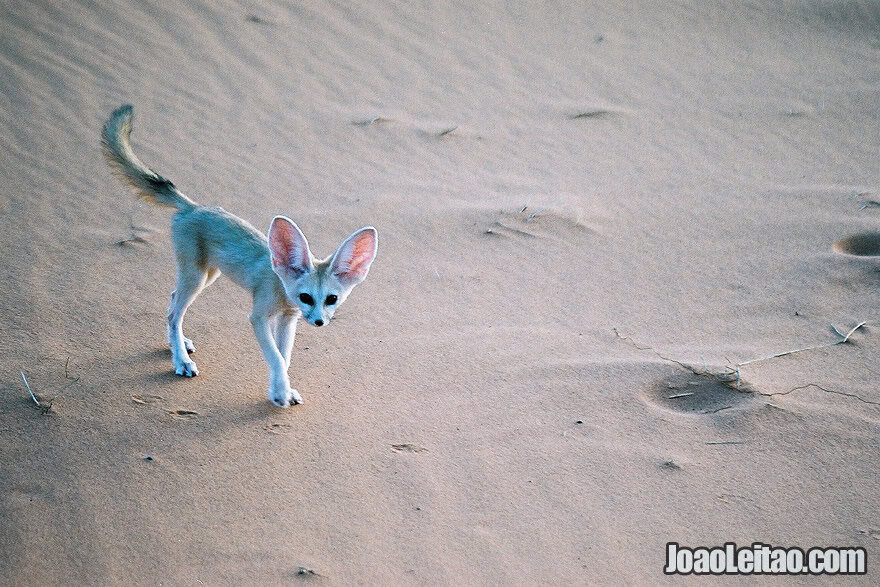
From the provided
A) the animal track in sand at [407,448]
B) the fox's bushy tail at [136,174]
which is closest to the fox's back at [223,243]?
the fox's bushy tail at [136,174]

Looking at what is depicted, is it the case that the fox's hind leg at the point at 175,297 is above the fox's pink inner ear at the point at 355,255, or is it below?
below

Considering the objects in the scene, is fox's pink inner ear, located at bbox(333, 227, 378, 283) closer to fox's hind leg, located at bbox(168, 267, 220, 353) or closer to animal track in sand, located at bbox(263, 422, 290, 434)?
animal track in sand, located at bbox(263, 422, 290, 434)

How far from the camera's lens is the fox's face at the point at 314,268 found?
3740mm

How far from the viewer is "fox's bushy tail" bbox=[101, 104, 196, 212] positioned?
4.30 metres

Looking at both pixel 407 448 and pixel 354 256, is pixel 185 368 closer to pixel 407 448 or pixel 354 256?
pixel 354 256

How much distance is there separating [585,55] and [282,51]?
10.1ft

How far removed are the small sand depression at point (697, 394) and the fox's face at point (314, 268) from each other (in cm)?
156

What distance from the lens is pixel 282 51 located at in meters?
8.32

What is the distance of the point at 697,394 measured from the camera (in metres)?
4.09

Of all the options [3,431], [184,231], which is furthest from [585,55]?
[3,431]

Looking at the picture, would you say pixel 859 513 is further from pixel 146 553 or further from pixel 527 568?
pixel 146 553

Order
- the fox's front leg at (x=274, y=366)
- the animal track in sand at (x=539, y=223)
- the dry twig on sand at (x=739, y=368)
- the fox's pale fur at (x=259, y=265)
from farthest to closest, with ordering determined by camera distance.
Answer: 1. the animal track in sand at (x=539, y=223)
2. the dry twig on sand at (x=739, y=368)
3. the fox's front leg at (x=274, y=366)
4. the fox's pale fur at (x=259, y=265)

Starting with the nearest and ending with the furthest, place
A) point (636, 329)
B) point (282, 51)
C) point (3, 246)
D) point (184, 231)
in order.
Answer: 1. point (184, 231)
2. point (636, 329)
3. point (3, 246)
4. point (282, 51)

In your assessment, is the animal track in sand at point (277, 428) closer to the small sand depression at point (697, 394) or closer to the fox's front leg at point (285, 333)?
the fox's front leg at point (285, 333)
